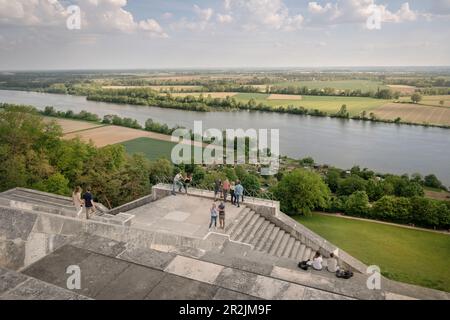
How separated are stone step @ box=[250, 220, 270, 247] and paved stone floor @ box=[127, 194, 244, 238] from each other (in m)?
0.98

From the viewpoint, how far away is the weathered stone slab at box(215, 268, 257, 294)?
4.38 metres

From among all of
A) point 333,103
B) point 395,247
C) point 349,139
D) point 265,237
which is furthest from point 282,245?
point 333,103

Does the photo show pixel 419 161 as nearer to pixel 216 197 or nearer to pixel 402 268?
pixel 402 268

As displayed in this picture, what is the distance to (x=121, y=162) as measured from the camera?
25.3 meters

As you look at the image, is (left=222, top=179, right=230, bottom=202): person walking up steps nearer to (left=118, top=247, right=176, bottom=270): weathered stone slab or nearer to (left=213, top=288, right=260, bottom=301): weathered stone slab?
(left=118, top=247, right=176, bottom=270): weathered stone slab

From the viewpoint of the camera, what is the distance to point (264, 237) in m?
12.0

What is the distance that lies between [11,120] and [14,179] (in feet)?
23.5

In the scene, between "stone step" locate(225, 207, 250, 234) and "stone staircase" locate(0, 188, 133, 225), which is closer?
"stone staircase" locate(0, 188, 133, 225)

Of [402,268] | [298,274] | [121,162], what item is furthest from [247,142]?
[298,274]

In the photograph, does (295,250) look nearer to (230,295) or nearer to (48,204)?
(230,295)

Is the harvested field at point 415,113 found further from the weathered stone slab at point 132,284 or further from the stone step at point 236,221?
the weathered stone slab at point 132,284

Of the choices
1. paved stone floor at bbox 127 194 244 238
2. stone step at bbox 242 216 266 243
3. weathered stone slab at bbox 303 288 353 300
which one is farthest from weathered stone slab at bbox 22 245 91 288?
stone step at bbox 242 216 266 243

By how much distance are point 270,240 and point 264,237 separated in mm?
240

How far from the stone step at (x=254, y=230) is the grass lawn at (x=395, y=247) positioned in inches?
241
